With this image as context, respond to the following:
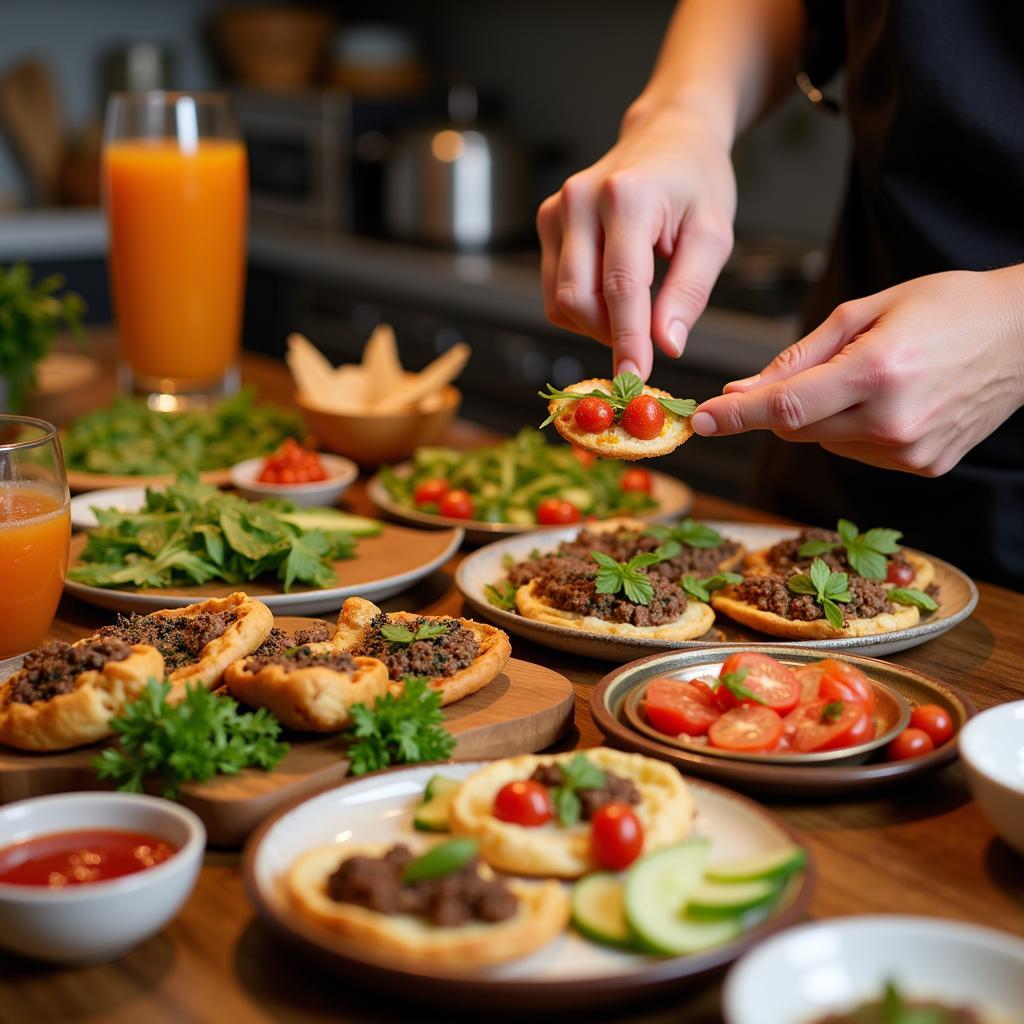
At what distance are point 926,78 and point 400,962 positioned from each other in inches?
73.0

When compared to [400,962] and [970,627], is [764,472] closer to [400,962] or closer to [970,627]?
[970,627]

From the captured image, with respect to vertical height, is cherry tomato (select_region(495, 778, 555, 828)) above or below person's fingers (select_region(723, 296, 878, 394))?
below

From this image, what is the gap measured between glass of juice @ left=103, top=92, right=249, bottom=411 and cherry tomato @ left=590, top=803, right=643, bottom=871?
233 cm

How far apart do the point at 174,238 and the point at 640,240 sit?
1.62 metres

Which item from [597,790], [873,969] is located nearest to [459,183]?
[597,790]

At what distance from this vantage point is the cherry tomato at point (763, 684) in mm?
1515

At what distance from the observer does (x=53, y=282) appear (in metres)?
3.18

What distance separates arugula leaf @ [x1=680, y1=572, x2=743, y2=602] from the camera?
1.95 meters

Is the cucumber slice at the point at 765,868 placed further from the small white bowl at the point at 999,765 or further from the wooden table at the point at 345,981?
the small white bowl at the point at 999,765

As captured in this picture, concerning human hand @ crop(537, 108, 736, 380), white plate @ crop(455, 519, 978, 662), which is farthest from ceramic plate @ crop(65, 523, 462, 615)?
human hand @ crop(537, 108, 736, 380)

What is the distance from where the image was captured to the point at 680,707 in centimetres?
151

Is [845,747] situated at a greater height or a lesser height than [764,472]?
greater

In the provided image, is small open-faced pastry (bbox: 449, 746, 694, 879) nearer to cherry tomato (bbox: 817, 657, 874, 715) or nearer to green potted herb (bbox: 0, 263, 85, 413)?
cherry tomato (bbox: 817, 657, 874, 715)

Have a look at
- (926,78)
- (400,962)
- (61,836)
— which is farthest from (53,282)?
(400,962)
